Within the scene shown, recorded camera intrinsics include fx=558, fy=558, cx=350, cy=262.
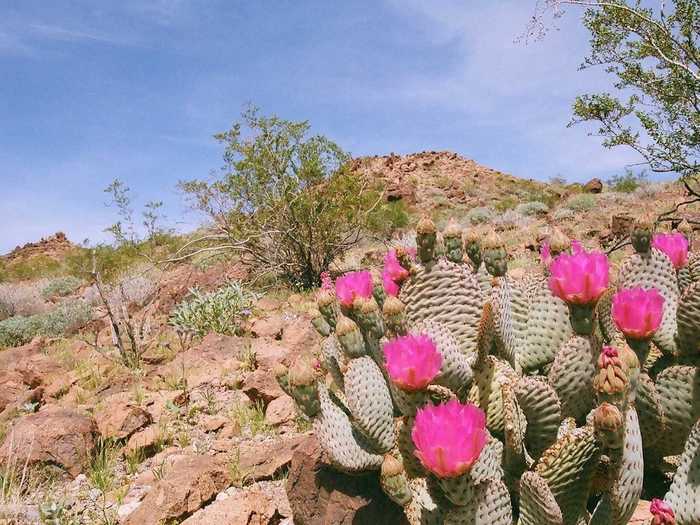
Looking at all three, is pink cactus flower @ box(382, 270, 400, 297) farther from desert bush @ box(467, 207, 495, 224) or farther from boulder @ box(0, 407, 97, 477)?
desert bush @ box(467, 207, 495, 224)

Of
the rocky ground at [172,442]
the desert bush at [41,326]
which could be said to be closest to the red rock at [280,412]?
the rocky ground at [172,442]

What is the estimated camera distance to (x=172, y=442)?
12.3ft

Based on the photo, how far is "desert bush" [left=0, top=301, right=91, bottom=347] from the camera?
10023 mm

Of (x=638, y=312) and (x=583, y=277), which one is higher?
(x=583, y=277)

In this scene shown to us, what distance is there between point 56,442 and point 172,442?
0.69 m

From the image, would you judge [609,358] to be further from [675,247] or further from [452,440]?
[675,247]

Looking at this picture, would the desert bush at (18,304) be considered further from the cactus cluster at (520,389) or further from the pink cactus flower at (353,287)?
the pink cactus flower at (353,287)

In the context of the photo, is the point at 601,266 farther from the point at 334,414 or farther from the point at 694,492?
the point at 334,414

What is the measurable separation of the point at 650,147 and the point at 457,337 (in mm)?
8883

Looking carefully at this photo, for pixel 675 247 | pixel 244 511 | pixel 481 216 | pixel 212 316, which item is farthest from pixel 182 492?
pixel 481 216

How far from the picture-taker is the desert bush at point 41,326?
32.9 feet

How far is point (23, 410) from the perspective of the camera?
15.2 feet

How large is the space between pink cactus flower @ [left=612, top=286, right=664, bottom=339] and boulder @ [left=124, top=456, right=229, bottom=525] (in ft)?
6.88

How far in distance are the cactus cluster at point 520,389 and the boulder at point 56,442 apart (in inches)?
74.6
